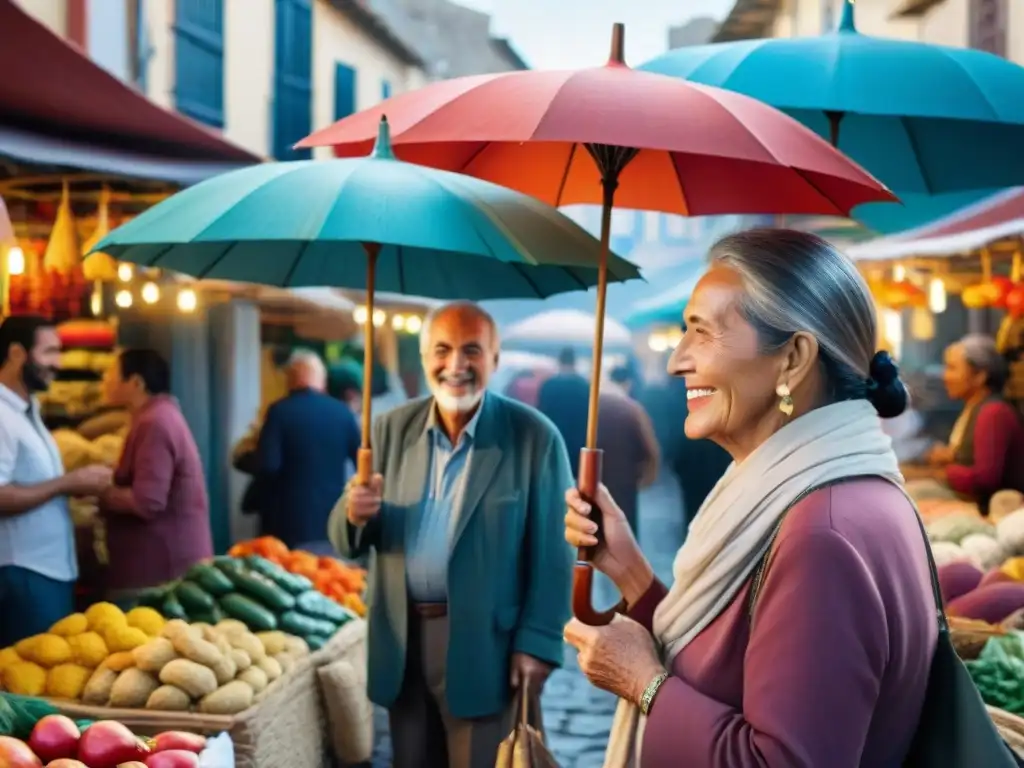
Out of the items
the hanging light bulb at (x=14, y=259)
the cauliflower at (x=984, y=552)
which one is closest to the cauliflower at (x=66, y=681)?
the hanging light bulb at (x=14, y=259)

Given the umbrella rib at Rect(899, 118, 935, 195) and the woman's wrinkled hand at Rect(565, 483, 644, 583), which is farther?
the umbrella rib at Rect(899, 118, 935, 195)

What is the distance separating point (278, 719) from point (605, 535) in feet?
6.14

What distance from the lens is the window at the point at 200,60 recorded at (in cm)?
770

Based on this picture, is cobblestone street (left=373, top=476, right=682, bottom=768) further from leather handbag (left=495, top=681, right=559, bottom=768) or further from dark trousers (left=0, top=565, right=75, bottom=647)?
leather handbag (left=495, top=681, right=559, bottom=768)

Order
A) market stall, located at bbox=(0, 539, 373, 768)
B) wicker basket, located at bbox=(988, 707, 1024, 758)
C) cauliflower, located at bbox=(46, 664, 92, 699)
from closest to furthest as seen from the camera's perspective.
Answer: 1. wicker basket, located at bbox=(988, 707, 1024, 758)
2. market stall, located at bbox=(0, 539, 373, 768)
3. cauliflower, located at bbox=(46, 664, 92, 699)

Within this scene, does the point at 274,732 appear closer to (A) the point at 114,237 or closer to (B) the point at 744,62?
(A) the point at 114,237

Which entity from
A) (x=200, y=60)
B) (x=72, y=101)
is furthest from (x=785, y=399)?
(x=200, y=60)

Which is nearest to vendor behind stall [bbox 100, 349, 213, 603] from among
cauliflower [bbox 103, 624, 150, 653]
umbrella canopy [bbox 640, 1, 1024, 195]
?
cauliflower [bbox 103, 624, 150, 653]

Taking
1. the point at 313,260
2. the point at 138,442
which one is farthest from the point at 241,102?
the point at 313,260

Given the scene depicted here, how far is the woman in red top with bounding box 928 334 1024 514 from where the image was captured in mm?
6152

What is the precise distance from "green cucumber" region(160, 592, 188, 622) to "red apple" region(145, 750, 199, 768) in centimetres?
139

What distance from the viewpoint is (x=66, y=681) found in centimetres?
378

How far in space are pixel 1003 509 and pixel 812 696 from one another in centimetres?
469

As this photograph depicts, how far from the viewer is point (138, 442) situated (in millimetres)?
5230
